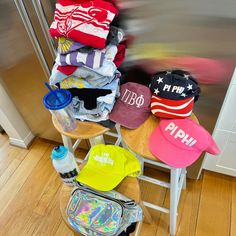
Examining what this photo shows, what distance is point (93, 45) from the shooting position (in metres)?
0.71

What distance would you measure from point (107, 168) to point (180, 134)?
0.31 m

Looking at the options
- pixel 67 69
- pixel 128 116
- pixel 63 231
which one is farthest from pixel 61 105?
pixel 63 231

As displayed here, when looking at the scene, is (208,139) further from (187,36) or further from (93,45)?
(93,45)

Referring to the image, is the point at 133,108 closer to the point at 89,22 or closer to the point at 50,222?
the point at 89,22

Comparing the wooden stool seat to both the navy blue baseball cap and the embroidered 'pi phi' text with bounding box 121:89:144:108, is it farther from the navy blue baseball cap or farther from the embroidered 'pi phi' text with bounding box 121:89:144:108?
the navy blue baseball cap

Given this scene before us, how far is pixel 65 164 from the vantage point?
83 cm

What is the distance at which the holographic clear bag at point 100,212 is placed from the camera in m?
0.78

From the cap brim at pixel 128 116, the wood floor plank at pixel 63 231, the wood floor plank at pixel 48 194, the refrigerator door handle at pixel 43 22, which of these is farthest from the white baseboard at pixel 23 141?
the cap brim at pixel 128 116

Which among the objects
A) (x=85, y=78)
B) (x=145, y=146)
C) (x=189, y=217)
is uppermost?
(x=85, y=78)

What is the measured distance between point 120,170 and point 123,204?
123mm

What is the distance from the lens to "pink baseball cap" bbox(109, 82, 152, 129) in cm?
82

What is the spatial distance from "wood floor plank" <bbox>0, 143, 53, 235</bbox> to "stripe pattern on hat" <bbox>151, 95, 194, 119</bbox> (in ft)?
3.35

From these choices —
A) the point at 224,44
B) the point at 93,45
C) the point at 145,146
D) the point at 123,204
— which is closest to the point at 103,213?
the point at 123,204

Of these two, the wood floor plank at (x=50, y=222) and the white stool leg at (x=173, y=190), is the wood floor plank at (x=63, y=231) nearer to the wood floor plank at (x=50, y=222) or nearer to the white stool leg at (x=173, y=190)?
the wood floor plank at (x=50, y=222)
